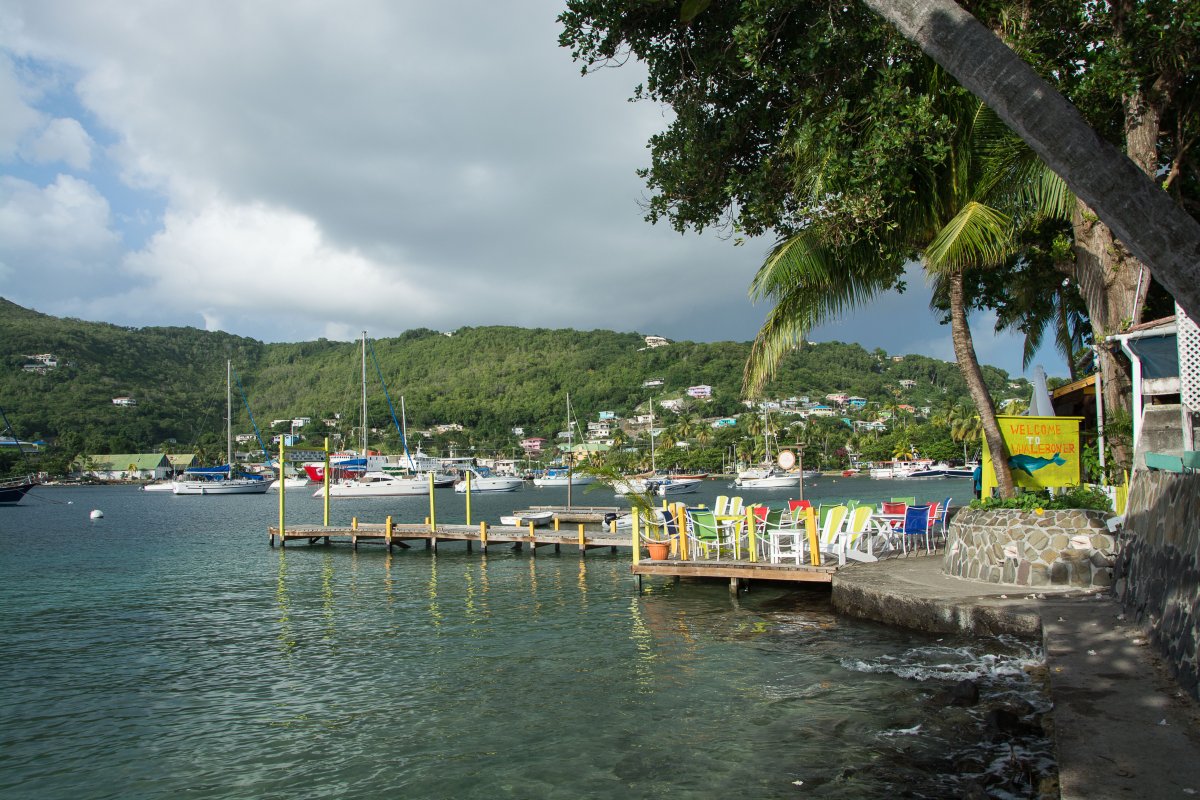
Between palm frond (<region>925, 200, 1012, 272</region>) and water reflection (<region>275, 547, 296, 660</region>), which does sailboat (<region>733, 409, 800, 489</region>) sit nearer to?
water reflection (<region>275, 547, 296, 660</region>)

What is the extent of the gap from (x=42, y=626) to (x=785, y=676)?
602 inches

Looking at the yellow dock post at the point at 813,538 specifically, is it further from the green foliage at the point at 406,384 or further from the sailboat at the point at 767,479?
the green foliage at the point at 406,384

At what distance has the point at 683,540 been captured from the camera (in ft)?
57.1

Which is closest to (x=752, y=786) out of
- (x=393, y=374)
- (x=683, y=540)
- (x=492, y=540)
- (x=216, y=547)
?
(x=683, y=540)

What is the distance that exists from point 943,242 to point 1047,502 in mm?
3775

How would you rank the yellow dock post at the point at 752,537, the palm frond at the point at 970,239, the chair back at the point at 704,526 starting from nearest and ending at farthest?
the palm frond at the point at 970,239 < the yellow dock post at the point at 752,537 < the chair back at the point at 704,526

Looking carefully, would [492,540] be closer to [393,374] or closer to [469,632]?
[469,632]

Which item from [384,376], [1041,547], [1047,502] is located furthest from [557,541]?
[384,376]

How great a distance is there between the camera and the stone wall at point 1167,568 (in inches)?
234

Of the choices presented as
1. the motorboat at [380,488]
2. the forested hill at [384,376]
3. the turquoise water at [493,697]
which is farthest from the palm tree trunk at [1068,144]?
the forested hill at [384,376]

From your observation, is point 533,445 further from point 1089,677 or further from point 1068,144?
point 1068,144

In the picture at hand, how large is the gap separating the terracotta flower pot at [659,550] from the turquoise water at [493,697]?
82 cm

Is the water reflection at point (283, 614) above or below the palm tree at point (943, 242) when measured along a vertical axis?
below

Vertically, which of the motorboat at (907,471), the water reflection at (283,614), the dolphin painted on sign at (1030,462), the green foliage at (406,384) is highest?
the green foliage at (406,384)
